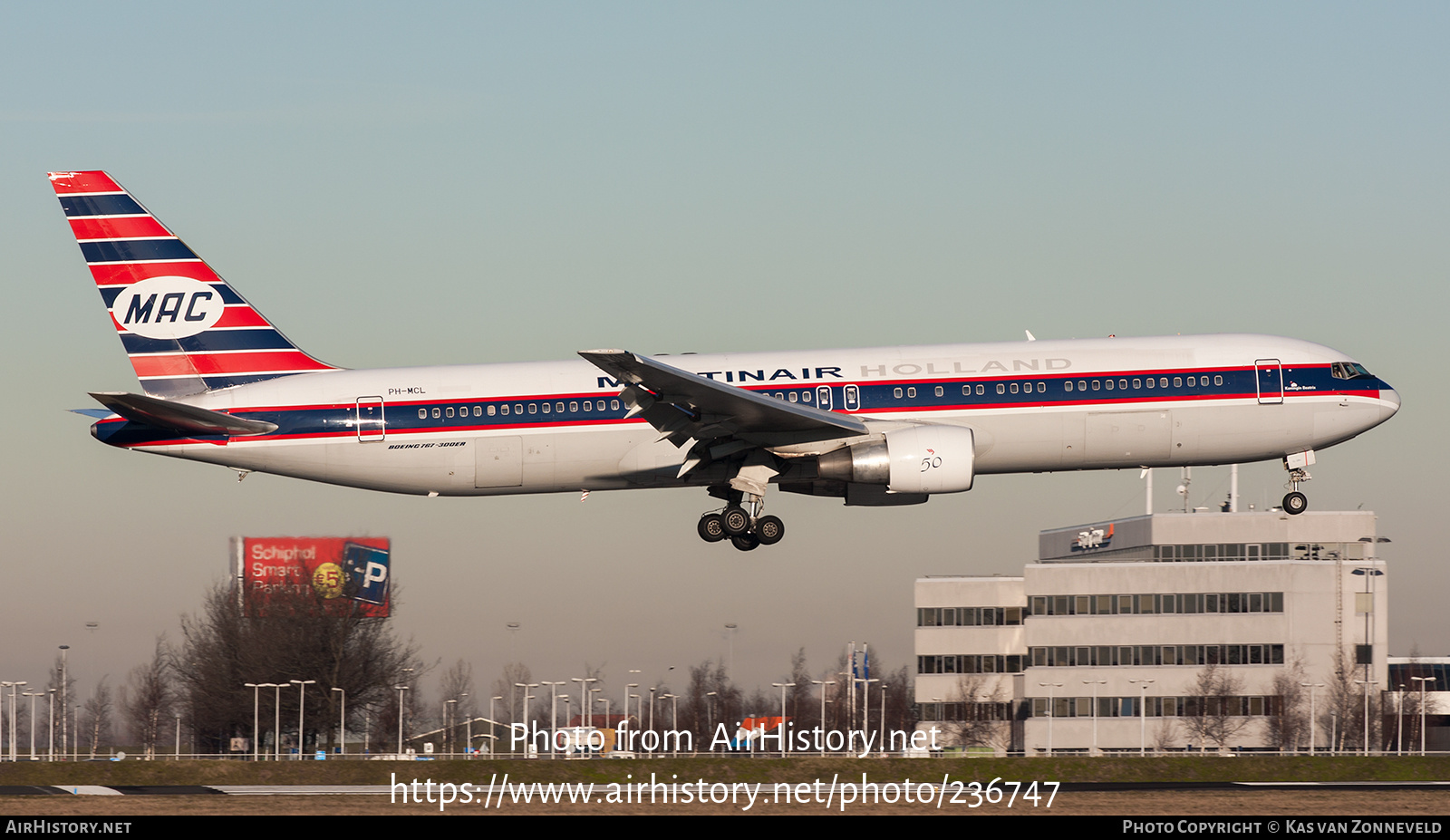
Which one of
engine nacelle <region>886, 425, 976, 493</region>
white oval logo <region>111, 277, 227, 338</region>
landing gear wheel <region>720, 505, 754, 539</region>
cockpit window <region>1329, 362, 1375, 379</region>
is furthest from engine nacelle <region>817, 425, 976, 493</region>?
white oval logo <region>111, 277, 227, 338</region>

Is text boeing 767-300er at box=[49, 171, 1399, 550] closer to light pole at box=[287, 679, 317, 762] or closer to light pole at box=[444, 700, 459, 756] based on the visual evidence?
light pole at box=[287, 679, 317, 762]

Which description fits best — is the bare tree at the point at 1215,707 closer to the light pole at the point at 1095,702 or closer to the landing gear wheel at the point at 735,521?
the light pole at the point at 1095,702

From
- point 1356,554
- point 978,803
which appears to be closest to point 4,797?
point 978,803

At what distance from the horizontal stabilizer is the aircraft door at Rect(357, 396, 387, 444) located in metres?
2.06

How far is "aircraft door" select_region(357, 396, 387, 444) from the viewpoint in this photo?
38.2 m

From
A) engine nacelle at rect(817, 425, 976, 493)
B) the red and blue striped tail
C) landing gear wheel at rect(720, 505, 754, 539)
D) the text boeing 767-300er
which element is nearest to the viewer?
engine nacelle at rect(817, 425, 976, 493)

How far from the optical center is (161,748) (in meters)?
109

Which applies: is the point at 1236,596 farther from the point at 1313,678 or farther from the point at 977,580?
the point at 977,580

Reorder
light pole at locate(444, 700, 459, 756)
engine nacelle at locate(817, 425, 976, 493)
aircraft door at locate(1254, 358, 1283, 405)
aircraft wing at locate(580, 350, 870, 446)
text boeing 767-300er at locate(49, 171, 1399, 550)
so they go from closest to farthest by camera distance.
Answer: aircraft wing at locate(580, 350, 870, 446), engine nacelle at locate(817, 425, 976, 493), text boeing 767-300er at locate(49, 171, 1399, 550), aircraft door at locate(1254, 358, 1283, 405), light pole at locate(444, 700, 459, 756)

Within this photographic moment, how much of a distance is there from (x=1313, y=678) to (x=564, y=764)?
6081cm

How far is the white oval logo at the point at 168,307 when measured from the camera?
133 ft

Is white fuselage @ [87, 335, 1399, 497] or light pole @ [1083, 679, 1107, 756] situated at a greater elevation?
white fuselage @ [87, 335, 1399, 497]
